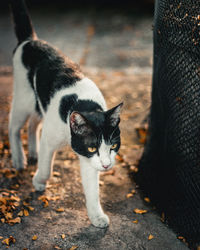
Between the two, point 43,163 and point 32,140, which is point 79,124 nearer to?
point 43,163

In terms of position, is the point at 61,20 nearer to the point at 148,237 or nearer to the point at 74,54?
the point at 74,54

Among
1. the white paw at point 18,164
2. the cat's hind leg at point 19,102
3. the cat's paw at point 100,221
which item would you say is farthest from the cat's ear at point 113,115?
the white paw at point 18,164

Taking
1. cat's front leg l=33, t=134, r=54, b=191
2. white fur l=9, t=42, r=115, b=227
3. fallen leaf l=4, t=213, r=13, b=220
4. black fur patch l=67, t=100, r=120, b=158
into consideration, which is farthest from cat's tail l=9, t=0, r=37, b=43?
fallen leaf l=4, t=213, r=13, b=220

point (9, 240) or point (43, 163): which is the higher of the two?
point (43, 163)

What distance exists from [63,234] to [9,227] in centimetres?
45

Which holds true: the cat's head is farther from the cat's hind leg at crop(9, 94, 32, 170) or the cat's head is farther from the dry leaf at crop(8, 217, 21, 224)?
the cat's hind leg at crop(9, 94, 32, 170)

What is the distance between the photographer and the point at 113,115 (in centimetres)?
212

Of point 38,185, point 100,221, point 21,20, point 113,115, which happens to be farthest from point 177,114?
point 21,20

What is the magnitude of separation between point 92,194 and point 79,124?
2.30 feet

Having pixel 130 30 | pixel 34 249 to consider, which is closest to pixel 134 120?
pixel 34 249

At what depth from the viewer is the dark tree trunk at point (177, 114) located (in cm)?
217

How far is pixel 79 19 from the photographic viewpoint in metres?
9.94

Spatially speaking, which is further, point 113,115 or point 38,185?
point 38,185

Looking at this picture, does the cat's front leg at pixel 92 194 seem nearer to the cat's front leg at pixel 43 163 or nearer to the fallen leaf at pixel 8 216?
the cat's front leg at pixel 43 163
